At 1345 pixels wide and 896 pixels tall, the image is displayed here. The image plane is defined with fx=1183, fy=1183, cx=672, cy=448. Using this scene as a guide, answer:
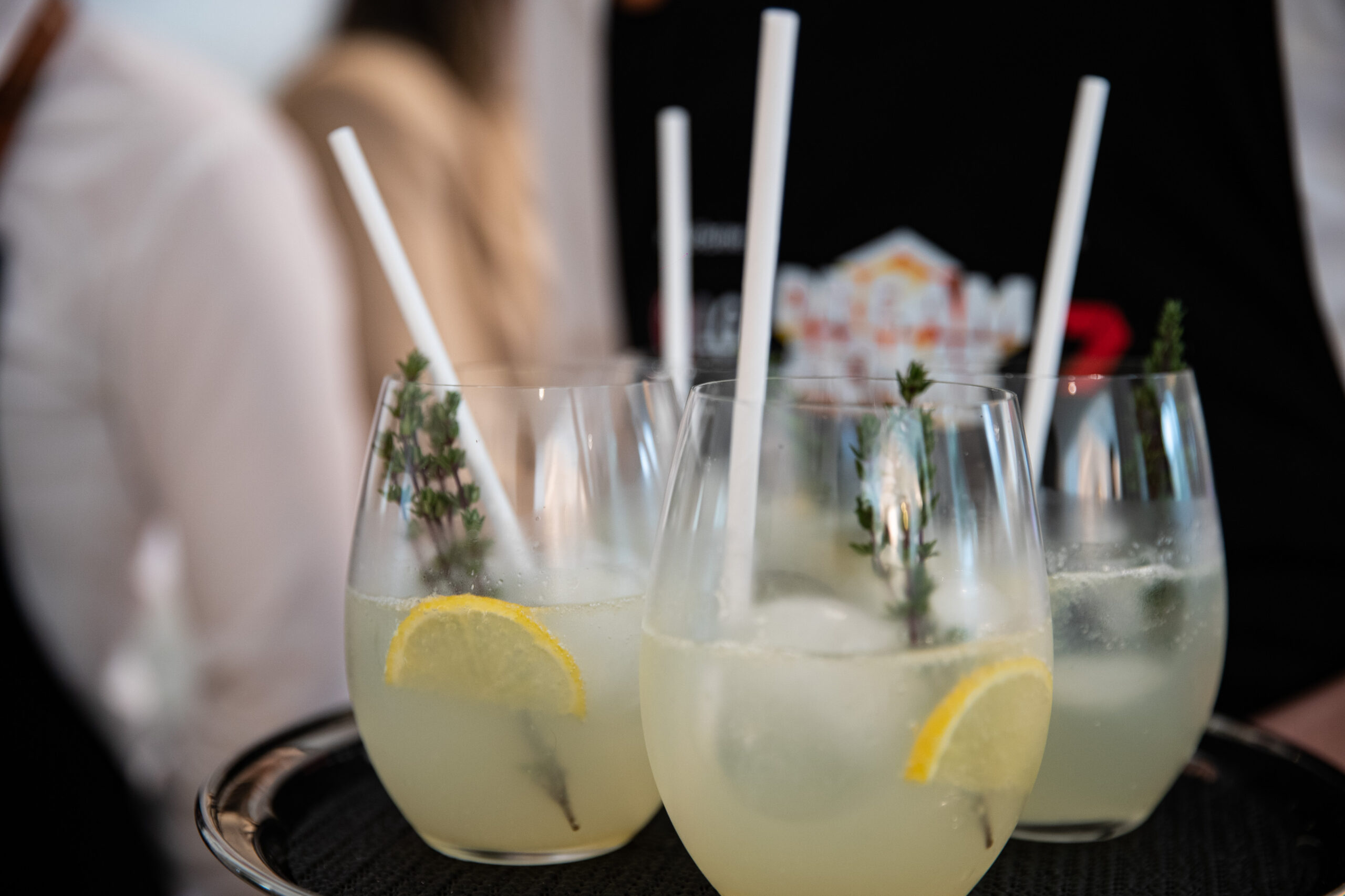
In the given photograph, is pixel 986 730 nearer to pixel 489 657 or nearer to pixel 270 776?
pixel 489 657

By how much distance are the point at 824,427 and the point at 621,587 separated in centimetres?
14

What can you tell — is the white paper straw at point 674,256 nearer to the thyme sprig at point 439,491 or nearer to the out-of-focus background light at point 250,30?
the thyme sprig at point 439,491

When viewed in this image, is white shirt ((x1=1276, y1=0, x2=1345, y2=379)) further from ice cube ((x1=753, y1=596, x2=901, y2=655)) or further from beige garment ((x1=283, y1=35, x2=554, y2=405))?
beige garment ((x1=283, y1=35, x2=554, y2=405))

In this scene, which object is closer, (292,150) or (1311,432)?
(1311,432)

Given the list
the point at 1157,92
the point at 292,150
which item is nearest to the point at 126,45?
the point at 292,150

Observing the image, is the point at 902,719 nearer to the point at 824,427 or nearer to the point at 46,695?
the point at 824,427

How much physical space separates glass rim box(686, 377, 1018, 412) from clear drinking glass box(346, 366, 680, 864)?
0.08m

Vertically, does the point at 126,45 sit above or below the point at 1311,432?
above

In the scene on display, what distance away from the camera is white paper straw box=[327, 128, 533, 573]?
491 millimetres

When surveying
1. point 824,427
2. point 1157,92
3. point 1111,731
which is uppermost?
point 1157,92

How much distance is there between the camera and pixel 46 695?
3.98 feet

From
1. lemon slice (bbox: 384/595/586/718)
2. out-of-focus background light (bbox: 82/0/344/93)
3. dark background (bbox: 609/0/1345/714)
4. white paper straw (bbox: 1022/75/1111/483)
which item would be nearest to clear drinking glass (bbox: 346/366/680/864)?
lemon slice (bbox: 384/595/586/718)

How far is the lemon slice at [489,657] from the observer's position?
478 mm

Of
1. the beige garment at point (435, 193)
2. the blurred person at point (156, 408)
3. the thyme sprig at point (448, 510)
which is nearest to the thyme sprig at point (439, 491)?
the thyme sprig at point (448, 510)
